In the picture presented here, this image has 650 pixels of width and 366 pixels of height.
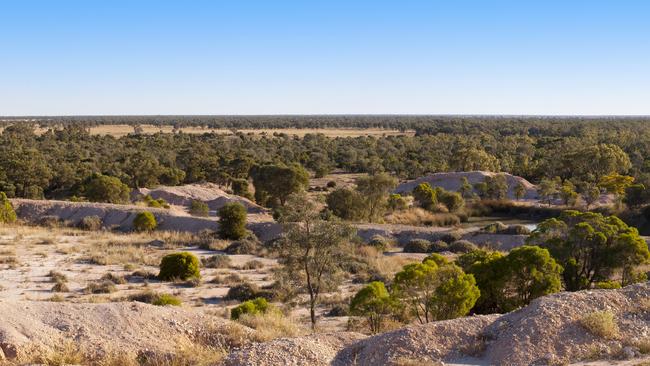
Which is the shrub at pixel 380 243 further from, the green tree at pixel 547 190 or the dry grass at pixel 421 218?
the green tree at pixel 547 190

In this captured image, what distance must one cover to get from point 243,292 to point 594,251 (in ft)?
39.9

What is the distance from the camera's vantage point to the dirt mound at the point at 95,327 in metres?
9.38

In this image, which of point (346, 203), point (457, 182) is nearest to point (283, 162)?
point (457, 182)

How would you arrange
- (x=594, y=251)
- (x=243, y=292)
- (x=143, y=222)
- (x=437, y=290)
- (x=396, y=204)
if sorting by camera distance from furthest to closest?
(x=396, y=204)
(x=143, y=222)
(x=243, y=292)
(x=594, y=251)
(x=437, y=290)

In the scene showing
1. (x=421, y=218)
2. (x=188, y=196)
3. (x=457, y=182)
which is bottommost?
(x=421, y=218)

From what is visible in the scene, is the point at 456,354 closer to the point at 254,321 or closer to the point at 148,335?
the point at 254,321

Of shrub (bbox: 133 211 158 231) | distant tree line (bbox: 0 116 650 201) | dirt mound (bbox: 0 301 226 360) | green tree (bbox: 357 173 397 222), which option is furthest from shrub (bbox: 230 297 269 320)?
distant tree line (bbox: 0 116 650 201)

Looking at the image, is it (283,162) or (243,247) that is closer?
(243,247)

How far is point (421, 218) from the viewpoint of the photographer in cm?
4275

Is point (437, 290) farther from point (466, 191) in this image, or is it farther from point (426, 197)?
point (466, 191)

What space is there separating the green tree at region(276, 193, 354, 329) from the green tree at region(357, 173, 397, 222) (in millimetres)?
21860

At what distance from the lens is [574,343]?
910 cm

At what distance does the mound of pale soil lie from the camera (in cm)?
873

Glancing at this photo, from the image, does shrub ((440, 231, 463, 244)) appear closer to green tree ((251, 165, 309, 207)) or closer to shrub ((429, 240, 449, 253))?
shrub ((429, 240, 449, 253))
